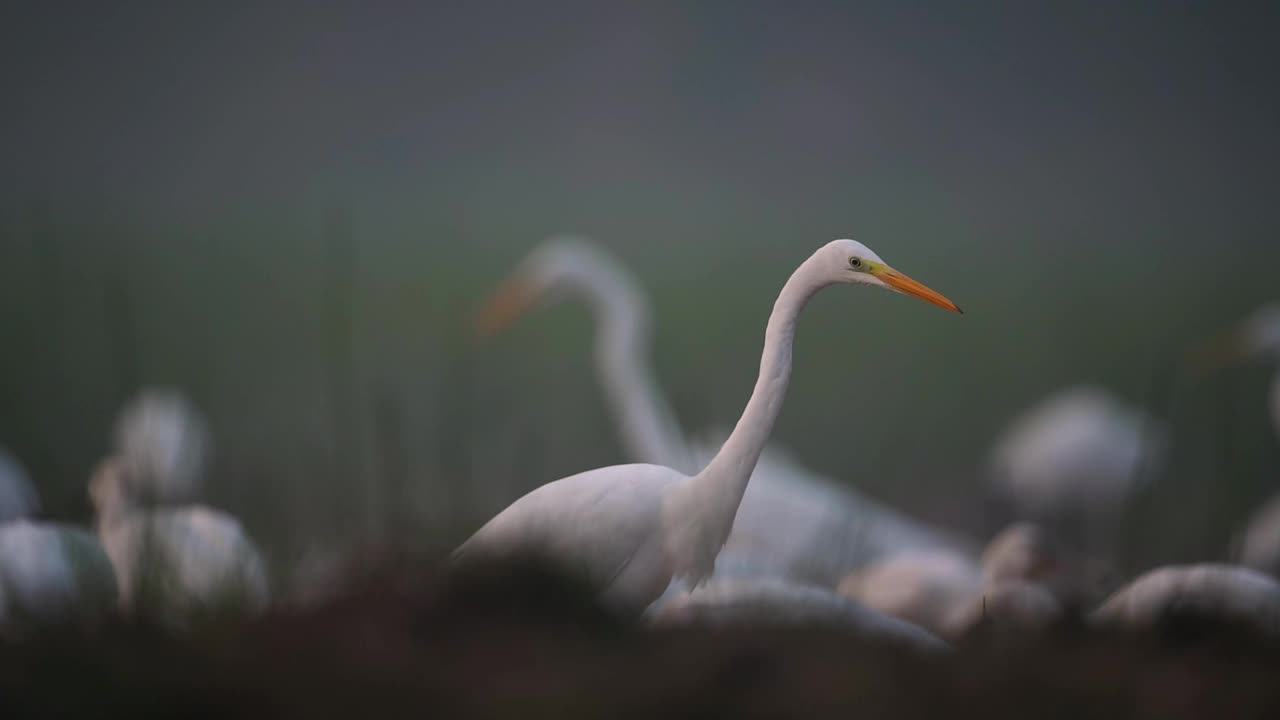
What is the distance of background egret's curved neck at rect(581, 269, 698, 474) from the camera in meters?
4.25

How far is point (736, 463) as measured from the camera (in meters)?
2.27

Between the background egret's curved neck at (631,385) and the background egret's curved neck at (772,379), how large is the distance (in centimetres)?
186

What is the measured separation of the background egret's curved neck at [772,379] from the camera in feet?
7.36

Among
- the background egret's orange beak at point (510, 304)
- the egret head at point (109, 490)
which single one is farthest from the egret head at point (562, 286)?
the egret head at point (109, 490)

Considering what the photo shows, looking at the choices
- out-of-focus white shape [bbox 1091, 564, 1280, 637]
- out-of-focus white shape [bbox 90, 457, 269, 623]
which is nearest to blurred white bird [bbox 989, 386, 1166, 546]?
out-of-focus white shape [bbox 1091, 564, 1280, 637]

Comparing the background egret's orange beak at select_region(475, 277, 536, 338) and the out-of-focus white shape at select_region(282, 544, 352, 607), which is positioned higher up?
the background egret's orange beak at select_region(475, 277, 536, 338)

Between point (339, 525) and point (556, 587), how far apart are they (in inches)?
16.1

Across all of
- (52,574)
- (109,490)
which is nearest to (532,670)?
(52,574)

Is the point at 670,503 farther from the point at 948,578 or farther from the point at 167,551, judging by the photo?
the point at 948,578

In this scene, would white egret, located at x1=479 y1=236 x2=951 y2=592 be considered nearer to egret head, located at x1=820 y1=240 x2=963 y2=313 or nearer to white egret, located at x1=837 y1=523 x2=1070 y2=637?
white egret, located at x1=837 y1=523 x2=1070 y2=637

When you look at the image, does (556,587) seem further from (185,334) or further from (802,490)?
(185,334)

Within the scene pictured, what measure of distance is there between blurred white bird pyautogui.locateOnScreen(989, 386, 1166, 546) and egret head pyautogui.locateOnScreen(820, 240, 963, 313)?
4.25 meters

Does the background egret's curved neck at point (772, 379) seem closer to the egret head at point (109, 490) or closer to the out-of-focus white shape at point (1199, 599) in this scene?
the out-of-focus white shape at point (1199, 599)

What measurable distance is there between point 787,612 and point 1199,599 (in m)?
0.57
